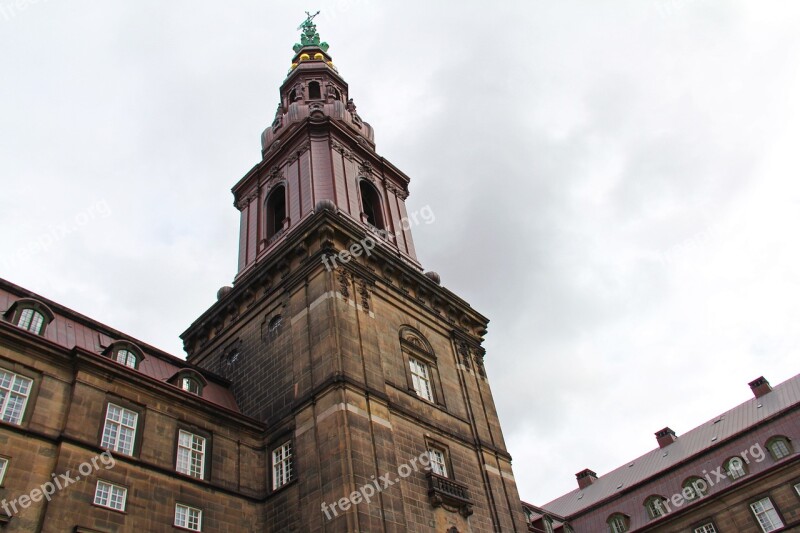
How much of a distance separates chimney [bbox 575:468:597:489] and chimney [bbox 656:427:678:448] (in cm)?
774

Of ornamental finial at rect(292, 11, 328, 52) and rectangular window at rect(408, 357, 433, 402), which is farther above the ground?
ornamental finial at rect(292, 11, 328, 52)

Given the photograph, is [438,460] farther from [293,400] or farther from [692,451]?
[692,451]

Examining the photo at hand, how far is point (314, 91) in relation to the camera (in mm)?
48031

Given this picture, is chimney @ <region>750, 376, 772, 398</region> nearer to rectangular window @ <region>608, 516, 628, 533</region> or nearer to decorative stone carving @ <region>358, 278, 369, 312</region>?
rectangular window @ <region>608, 516, 628, 533</region>

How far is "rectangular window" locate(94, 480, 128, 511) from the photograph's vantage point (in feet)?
65.5

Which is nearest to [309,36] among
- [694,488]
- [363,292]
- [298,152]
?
[298,152]

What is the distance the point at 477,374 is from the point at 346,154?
15194 millimetres

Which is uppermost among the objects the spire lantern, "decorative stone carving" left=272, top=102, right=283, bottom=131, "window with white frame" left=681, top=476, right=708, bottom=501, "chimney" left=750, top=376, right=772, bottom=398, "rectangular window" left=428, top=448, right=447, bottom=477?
the spire lantern

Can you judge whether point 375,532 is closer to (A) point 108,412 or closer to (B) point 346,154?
(A) point 108,412

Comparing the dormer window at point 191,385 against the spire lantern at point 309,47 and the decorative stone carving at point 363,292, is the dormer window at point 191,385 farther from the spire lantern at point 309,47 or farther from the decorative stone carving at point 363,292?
the spire lantern at point 309,47

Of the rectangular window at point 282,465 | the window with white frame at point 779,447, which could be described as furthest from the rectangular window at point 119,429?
the window with white frame at point 779,447

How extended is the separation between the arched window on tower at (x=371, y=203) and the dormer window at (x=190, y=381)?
14842 millimetres

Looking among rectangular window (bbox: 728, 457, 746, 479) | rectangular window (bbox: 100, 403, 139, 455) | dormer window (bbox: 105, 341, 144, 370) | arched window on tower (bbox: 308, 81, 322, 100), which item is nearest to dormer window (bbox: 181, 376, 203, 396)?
dormer window (bbox: 105, 341, 144, 370)

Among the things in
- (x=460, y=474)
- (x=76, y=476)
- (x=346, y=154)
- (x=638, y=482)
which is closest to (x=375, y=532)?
(x=460, y=474)
